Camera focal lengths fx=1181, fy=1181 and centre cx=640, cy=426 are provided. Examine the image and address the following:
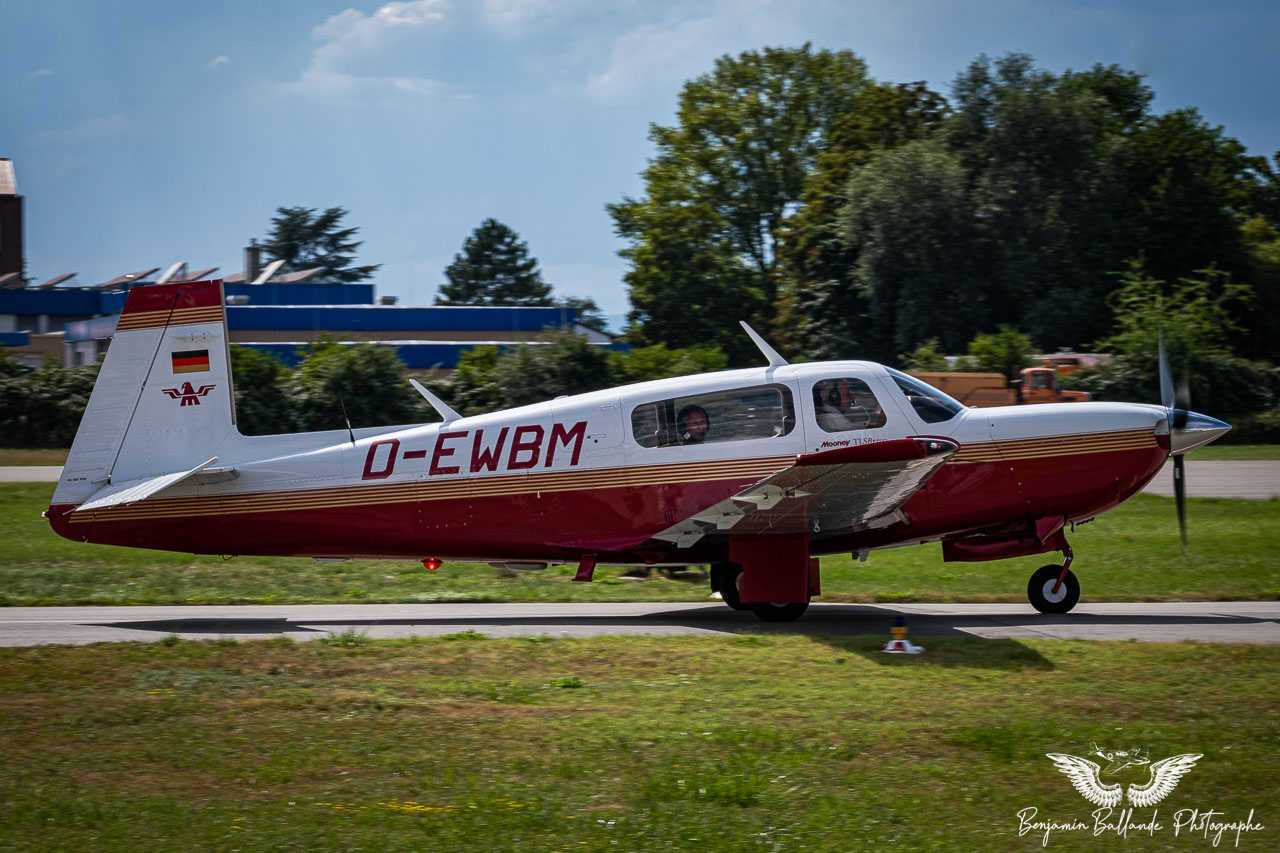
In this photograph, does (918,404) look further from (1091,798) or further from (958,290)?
(958,290)

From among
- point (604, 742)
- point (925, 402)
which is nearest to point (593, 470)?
point (925, 402)

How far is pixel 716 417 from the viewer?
467 inches

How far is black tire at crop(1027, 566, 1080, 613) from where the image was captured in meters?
12.5

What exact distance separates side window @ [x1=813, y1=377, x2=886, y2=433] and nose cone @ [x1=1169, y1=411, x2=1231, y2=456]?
3079 mm

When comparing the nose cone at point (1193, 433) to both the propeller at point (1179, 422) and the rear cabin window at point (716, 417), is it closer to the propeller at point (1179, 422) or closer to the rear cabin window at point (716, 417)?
the propeller at point (1179, 422)

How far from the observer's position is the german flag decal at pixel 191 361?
40.2 ft

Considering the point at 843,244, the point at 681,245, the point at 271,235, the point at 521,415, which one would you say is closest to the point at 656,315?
the point at 681,245

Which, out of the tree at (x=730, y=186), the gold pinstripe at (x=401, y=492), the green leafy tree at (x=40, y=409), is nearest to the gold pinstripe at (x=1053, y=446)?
the gold pinstripe at (x=401, y=492)

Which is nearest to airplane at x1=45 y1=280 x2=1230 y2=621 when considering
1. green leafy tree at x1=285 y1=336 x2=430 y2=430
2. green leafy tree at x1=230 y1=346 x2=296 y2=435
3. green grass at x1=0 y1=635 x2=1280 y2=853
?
green grass at x1=0 y1=635 x2=1280 y2=853

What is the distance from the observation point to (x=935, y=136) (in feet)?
165

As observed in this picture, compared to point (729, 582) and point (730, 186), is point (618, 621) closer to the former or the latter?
point (729, 582)

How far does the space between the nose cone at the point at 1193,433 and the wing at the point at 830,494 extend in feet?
9.56

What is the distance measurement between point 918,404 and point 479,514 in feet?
15.0
